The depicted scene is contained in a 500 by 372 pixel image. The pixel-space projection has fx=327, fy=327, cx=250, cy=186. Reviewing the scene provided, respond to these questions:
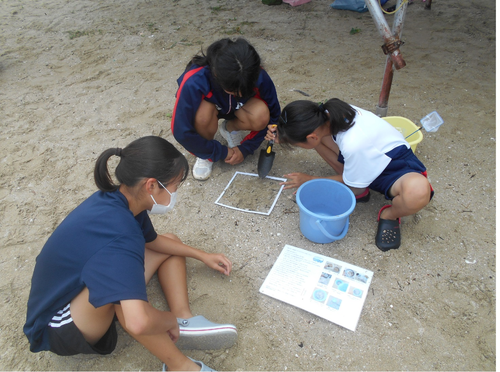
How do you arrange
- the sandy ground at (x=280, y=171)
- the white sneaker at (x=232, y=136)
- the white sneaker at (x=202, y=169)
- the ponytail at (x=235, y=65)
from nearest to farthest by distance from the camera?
the sandy ground at (x=280, y=171) → the ponytail at (x=235, y=65) → the white sneaker at (x=202, y=169) → the white sneaker at (x=232, y=136)

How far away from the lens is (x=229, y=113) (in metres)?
1.96

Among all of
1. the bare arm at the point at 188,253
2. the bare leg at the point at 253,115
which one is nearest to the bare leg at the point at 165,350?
the bare arm at the point at 188,253

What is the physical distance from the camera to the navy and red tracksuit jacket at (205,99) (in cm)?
171

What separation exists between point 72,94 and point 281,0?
285cm

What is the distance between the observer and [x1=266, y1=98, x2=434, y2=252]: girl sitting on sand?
146 centimetres

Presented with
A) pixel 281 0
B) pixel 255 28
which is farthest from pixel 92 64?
pixel 281 0

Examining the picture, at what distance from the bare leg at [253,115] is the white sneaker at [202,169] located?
0.33 meters

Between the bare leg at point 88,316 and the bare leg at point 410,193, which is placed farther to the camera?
the bare leg at point 410,193

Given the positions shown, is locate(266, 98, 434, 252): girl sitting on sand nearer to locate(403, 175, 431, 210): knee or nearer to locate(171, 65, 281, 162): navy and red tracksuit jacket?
locate(403, 175, 431, 210): knee

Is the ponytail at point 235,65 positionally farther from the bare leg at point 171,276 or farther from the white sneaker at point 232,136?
the bare leg at point 171,276

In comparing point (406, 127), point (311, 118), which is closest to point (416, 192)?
→ point (311, 118)

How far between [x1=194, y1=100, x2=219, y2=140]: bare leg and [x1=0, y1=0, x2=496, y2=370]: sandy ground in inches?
10.6

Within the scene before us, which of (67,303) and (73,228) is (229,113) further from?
(67,303)

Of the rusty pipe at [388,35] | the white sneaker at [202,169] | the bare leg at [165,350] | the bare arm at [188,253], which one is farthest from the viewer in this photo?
the white sneaker at [202,169]
